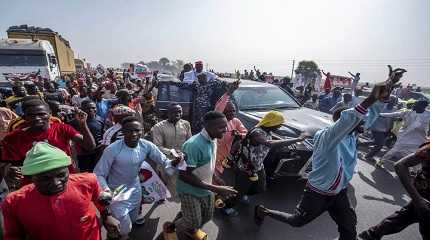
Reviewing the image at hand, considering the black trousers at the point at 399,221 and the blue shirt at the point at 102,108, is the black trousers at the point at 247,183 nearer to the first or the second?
the black trousers at the point at 399,221

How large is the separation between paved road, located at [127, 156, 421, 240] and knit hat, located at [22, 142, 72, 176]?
226cm

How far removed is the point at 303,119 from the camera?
5.38 meters

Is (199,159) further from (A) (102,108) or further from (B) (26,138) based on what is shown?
(A) (102,108)

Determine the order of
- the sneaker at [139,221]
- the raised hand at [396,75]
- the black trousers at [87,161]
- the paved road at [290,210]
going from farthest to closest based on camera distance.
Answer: the black trousers at [87,161] < the sneaker at [139,221] < the paved road at [290,210] < the raised hand at [396,75]

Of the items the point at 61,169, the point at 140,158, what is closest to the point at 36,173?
the point at 61,169

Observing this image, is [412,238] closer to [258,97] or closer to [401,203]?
[401,203]

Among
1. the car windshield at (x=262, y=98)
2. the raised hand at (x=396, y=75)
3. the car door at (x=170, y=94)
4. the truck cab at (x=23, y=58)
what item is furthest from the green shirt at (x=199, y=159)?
the truck cab at (x=23, y=58)

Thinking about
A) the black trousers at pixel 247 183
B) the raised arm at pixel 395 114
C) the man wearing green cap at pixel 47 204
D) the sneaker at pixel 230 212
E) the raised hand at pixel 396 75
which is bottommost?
the sneaker at pixel 230 212

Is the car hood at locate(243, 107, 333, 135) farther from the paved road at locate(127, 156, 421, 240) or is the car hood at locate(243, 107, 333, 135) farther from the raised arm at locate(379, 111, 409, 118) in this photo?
the raised arm at locate(379, 111, 409, 118)

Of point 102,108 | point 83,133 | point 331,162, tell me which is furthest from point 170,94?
point 331,162

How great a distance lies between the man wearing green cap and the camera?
65.7 inches

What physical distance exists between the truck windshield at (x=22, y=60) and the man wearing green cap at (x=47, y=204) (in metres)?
13.5

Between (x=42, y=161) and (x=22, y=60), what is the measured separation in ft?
45.2

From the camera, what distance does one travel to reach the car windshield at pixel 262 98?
19.7 ft
